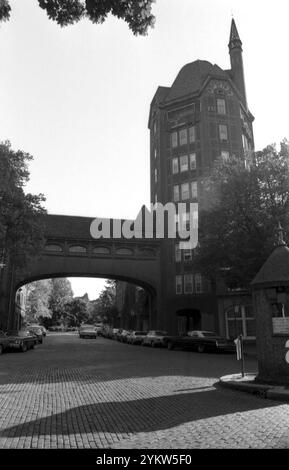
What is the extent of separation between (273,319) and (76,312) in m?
111

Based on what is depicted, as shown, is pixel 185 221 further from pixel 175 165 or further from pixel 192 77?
pixel 192 77

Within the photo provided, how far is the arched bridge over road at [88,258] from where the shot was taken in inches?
A: 1741

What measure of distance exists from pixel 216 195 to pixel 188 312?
21620mm

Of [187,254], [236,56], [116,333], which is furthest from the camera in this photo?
[236,56]

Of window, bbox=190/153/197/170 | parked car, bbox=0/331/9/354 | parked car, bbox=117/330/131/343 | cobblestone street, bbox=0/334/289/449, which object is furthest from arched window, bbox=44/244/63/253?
cobblestone street, bbox=0/334/289/449

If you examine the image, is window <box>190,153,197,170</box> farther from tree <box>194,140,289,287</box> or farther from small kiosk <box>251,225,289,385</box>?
small kiosk <box>251,225,289,385</box>

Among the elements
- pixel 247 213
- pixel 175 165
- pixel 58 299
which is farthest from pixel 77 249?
pixel 58 299

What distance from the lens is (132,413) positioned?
8.94m

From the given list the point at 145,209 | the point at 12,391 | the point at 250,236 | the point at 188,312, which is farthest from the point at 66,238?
the point at 12,391

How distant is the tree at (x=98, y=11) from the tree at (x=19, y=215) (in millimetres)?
22610

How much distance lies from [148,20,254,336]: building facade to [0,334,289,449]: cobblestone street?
3098 cm

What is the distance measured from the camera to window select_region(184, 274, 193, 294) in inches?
1825

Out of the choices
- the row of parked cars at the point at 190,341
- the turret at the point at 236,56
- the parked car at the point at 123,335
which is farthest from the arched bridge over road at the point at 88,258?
the turret at the point at 236,56
